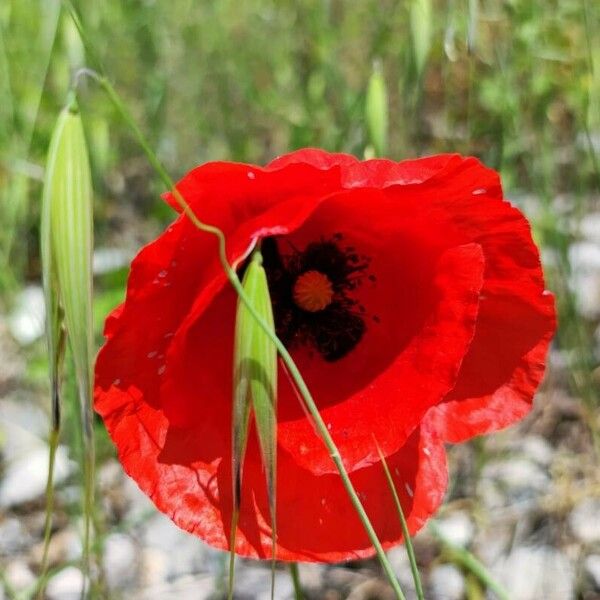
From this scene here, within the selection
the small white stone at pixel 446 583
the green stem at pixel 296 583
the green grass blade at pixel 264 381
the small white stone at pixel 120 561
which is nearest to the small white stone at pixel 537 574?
the small white stone at pixel 446 583

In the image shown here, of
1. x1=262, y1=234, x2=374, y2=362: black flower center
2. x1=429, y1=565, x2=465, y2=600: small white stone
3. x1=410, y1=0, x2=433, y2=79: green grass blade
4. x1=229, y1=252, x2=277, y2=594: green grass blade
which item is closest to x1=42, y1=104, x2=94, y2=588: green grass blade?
x1=229, y1=252, x2=277, y2=594: green grass blade

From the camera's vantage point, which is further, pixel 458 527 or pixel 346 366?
pixel 458 527

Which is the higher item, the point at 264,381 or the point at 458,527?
the point at 264,381

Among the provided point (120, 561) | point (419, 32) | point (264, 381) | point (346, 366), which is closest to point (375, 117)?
point (419, 32)

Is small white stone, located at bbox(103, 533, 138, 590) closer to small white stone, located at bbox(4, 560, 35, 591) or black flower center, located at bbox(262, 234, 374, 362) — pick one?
small white stone, located at bbox(4, 560, 35, 591)

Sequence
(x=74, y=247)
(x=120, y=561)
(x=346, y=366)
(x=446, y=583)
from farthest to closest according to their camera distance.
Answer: (x=120, y=561), (x=446, y=583), (x=346, y=366), (x=74, y=247)

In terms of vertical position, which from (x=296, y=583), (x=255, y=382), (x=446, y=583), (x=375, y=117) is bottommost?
(x=446, y=583)

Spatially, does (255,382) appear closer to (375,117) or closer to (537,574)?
(375,117)
